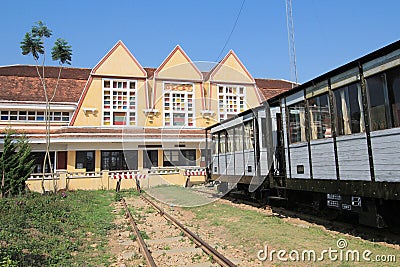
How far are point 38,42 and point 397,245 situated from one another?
19.5m

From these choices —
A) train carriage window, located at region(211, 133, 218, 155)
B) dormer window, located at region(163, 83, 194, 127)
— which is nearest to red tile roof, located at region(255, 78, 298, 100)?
dormer window, located at region(163, 83, 194, 127)

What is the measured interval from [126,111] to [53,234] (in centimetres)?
1715

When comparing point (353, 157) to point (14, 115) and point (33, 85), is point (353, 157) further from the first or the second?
point (33, 85)

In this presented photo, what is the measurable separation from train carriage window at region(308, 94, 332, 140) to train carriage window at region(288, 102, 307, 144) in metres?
0.36

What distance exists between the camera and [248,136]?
1256 cm

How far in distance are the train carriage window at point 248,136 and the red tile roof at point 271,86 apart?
60.9 ft

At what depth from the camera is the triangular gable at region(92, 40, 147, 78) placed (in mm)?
24938

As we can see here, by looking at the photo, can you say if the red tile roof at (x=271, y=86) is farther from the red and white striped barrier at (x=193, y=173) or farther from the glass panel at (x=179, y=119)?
the red and white striped barrier at (x=193, y=173)

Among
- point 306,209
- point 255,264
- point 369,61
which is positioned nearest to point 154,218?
point 306,209

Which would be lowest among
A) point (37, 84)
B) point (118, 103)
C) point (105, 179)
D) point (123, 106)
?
point (105, 179)

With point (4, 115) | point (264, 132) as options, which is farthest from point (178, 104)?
point (264, 132)

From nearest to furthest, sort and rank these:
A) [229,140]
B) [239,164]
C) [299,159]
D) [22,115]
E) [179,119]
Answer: [299,159] → [239,164] → [229,140] → [22,115] → [179,119]

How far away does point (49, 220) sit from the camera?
32.6 ft

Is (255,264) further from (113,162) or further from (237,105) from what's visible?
(237,105)
